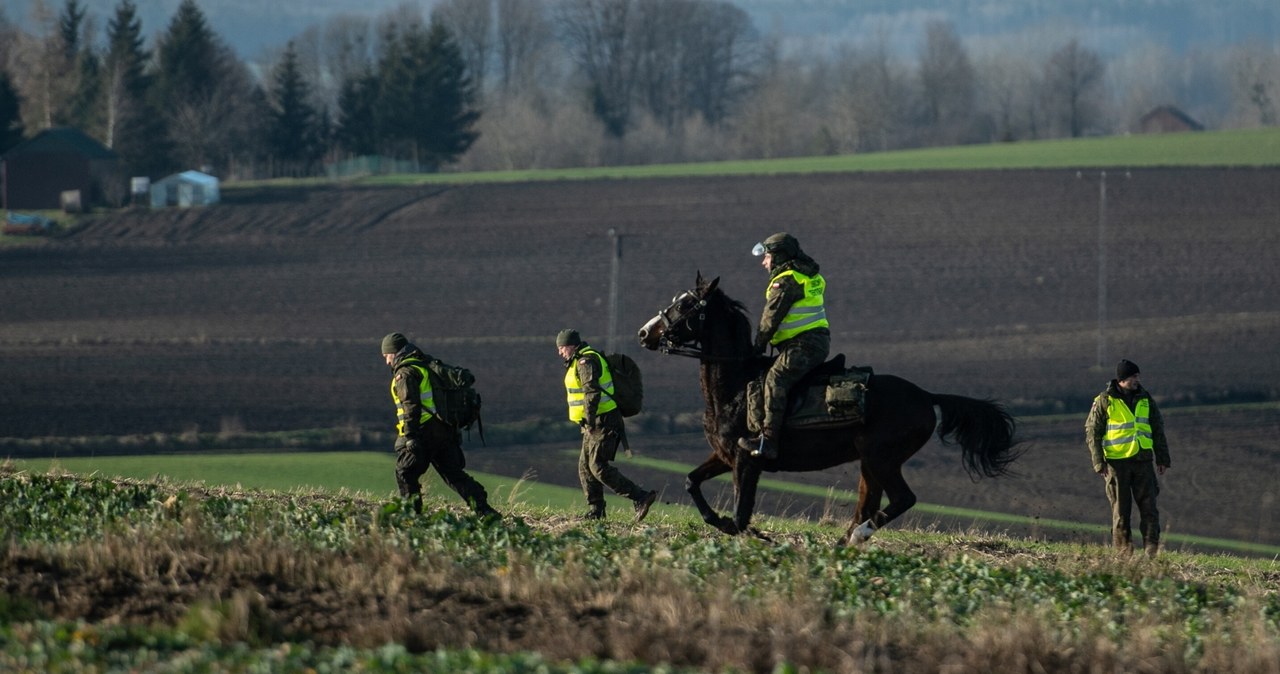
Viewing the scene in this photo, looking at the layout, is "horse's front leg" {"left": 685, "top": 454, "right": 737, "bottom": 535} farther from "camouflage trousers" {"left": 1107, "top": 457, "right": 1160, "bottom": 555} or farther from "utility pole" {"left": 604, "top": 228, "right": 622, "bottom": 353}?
"utility pole" {"left": 604, "top": 228, "right": 622, "bottom": 353}

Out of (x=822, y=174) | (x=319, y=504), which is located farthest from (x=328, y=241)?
(x=319, y=504)

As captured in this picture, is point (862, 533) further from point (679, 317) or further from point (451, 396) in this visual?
point (451, 396)

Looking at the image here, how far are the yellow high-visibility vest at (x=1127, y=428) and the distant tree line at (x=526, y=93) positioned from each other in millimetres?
65799

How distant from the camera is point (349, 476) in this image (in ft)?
84.0

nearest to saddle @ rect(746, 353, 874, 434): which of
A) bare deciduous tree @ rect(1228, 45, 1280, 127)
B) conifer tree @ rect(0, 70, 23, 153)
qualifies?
conifer tree @ rect(0, 70, 23, 153)

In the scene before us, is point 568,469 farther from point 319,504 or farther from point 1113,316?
point 1113,316

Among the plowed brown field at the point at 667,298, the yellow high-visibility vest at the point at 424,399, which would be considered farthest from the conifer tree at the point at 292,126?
the yellow high-visibility vest at the point at 424,399

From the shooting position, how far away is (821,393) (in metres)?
12.1

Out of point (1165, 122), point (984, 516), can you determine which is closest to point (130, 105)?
point (984, 516)

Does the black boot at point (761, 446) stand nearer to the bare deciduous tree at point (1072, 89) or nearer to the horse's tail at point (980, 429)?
the horse's tail at point (980, 429)

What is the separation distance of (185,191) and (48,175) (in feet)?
18.9

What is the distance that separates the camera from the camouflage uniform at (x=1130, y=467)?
44.8 feet

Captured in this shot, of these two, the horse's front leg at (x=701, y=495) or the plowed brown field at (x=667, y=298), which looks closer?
the horse's front leg at (x=701, y=495)

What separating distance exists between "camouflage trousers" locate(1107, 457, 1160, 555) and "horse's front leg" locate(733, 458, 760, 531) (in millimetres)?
3512
